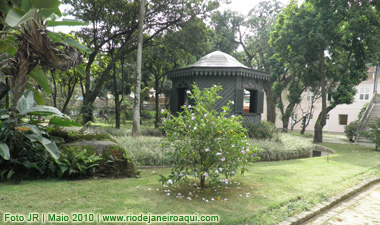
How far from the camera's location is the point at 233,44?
2827cm

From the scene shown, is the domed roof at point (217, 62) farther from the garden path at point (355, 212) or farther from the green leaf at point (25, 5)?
the green leaf at point (25, 5)

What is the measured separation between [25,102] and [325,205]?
675 cm

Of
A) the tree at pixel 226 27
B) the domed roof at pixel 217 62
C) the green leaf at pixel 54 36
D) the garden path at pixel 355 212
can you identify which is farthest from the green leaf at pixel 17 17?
the tree at pixel 226 27

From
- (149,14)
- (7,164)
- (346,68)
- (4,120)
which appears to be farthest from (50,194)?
(346,68)

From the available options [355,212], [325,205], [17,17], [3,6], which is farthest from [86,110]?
[355,212]

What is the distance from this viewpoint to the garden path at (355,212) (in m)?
4.60

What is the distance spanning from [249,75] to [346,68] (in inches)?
339

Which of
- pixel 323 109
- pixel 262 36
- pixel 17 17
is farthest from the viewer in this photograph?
pixel 262 36

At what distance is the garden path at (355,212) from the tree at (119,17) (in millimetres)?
Answer: 13478

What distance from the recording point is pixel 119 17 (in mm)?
15695

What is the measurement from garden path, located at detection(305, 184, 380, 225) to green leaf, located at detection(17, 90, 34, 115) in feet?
20.1

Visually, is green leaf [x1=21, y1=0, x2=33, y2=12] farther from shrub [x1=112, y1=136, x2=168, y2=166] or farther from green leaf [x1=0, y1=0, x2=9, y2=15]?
shrub [x1=112, y1=136, x2=168, y2=166]

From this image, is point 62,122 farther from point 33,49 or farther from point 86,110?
point 86,110

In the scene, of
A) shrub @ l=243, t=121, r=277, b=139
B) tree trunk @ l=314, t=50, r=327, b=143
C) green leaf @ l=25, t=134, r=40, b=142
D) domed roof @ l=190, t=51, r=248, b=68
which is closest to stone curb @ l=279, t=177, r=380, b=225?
green leaf @ l=25, t=134, r=40, b=142
